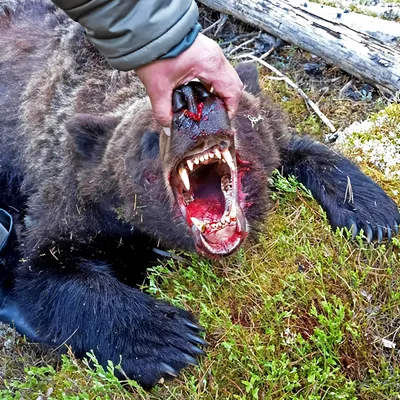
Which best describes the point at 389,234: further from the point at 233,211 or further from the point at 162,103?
the point at 162,103

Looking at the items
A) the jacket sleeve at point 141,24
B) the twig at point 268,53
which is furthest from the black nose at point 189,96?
the twig at point 268,53

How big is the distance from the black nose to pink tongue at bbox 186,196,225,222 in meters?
0.84

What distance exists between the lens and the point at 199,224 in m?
3.07

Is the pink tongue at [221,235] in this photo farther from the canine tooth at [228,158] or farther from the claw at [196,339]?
the claw at [196,339]

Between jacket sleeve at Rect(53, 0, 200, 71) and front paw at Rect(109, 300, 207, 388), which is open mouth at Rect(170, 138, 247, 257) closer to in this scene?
front paw at Rect(109, 300, 207, 388)

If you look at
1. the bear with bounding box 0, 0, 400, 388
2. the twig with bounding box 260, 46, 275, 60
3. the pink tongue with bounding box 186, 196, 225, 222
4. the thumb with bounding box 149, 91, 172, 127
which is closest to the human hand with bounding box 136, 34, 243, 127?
the thumb with bounding box 149, 91, 172, 127

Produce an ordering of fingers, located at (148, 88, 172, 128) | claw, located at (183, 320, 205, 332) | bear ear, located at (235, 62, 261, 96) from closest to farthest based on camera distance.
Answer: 1. fingers, located at (148, 88, 172, 128)
2. claw, located at (183, 320, 205, 332)
3. bear ear, located at (235, 62, 261, 96)

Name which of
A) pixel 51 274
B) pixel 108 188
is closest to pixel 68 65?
pixel 108 188

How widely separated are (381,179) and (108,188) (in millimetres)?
1975

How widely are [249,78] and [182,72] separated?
5.83 ft

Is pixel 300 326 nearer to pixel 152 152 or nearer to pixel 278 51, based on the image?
pixel 152 152

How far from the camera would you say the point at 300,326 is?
9.78 ft

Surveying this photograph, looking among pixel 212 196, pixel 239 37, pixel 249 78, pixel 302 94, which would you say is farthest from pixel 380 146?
pixel 239 37

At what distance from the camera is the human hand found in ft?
7.57
